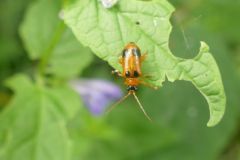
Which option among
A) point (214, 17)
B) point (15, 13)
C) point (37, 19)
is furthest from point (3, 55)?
→ point (214, 17)

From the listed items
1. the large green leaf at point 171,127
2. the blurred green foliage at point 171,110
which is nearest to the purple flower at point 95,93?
the blurred green foliage at point 171,110

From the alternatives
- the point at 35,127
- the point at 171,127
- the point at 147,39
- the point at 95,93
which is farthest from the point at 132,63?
the point at 171,127

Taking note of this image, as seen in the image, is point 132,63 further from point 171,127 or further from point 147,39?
point 171,127

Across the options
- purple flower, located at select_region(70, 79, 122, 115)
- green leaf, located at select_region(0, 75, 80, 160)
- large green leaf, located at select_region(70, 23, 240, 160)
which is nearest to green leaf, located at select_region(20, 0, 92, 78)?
purple flower, located at select_region(70, 79, 122, 115)

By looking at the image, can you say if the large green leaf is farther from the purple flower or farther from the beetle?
the beetle

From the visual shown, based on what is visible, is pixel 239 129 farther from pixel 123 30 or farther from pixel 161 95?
pixel 123 30

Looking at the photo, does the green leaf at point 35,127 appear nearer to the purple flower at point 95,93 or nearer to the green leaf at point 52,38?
the green leaf at point 52,38
